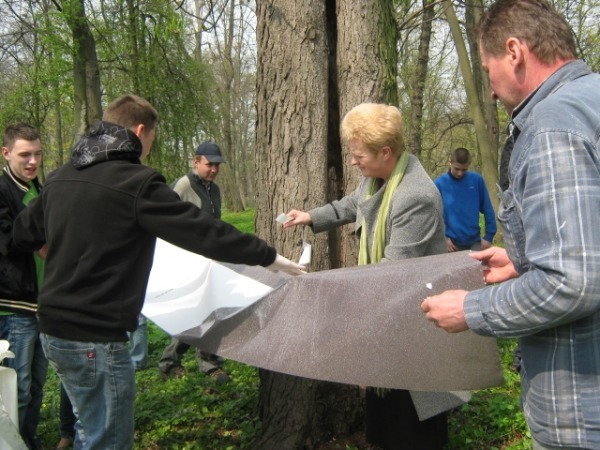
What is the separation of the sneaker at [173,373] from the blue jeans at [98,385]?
278 cm

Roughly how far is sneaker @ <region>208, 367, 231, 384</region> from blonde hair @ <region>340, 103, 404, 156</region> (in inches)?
114

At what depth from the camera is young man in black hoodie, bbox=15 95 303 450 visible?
2594 millimetres

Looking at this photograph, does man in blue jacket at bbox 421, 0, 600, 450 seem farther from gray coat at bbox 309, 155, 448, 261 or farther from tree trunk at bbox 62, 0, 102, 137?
tree trunk at bbox 62, 0, 102, 137

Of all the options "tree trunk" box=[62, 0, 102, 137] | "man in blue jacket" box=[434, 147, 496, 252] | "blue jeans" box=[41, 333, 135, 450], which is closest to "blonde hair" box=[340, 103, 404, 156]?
"blue jeans" box=[41, 333, 135, 450]

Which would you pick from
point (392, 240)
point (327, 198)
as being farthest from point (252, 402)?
point (392, 240)

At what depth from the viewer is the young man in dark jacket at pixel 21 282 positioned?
3.64m

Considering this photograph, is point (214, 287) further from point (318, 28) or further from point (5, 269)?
point (318, 28)

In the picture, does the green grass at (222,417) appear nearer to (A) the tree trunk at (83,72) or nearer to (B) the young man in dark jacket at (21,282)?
(B) the young man in dark jacket at (21,282)

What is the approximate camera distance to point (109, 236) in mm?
2600

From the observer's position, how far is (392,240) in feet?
9.64

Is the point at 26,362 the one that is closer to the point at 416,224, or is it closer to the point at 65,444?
the point at 65,444

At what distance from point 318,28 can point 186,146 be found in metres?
12.4

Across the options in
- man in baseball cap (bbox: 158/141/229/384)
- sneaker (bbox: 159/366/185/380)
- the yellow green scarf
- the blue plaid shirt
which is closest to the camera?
the blue plaid shirt

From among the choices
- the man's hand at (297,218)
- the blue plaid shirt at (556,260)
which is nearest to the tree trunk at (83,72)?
the man's hand at (297,218)
